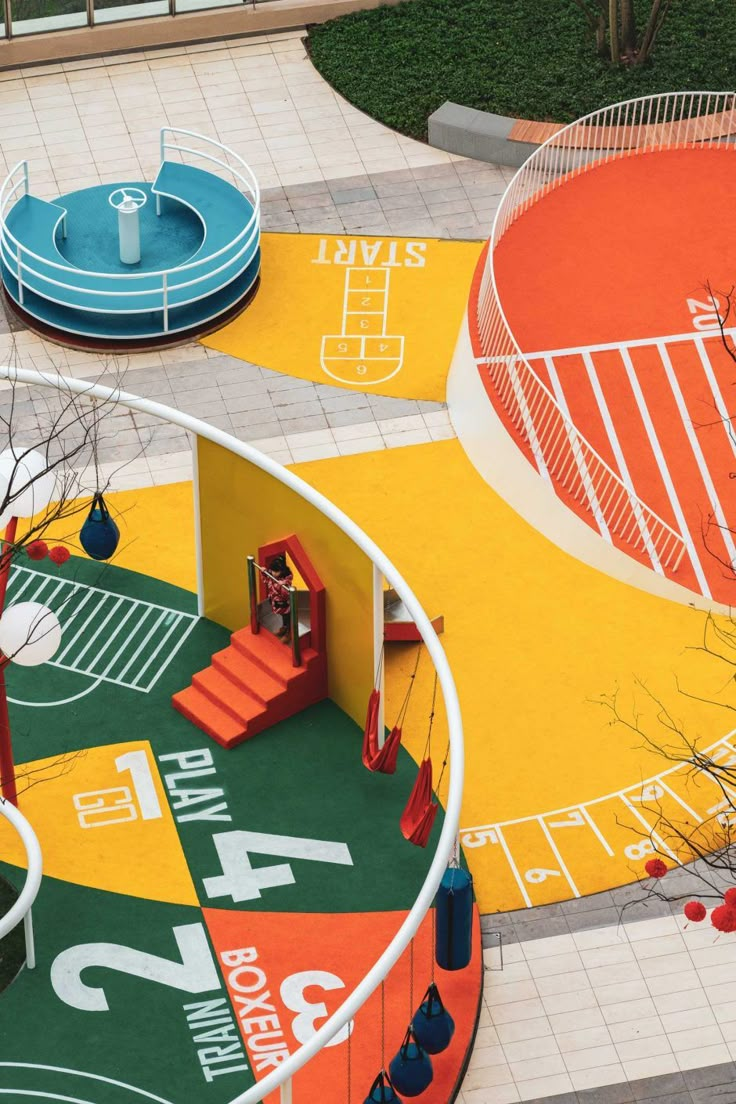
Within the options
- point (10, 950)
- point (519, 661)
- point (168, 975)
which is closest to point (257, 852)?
point (168, 975)

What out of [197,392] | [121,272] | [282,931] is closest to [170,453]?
[197,392]

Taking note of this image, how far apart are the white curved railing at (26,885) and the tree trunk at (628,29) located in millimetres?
24667

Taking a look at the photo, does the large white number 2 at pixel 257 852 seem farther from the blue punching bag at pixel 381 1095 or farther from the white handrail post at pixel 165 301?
the white handrail post at pixel 165 301

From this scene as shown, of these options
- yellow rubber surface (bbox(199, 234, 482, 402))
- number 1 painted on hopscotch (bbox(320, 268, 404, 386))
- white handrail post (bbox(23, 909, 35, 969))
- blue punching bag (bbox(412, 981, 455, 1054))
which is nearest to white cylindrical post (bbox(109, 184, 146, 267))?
yellow rubber surface (bbox(199, 234, 482, 402))

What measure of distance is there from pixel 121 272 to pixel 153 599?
8394mm

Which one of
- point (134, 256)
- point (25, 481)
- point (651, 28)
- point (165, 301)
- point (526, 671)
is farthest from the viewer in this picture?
point (651, 28)

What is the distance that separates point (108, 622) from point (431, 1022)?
35.1ft

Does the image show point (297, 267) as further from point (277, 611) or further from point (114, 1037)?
point (114, 1037)

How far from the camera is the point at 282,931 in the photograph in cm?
3158

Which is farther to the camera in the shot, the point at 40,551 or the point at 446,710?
the point at 446,710

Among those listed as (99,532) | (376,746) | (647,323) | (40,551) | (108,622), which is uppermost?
(40,551)

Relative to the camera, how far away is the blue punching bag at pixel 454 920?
2916 cm

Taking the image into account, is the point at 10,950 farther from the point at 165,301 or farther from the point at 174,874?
the point at 165,301

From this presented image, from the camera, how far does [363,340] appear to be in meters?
42.3
